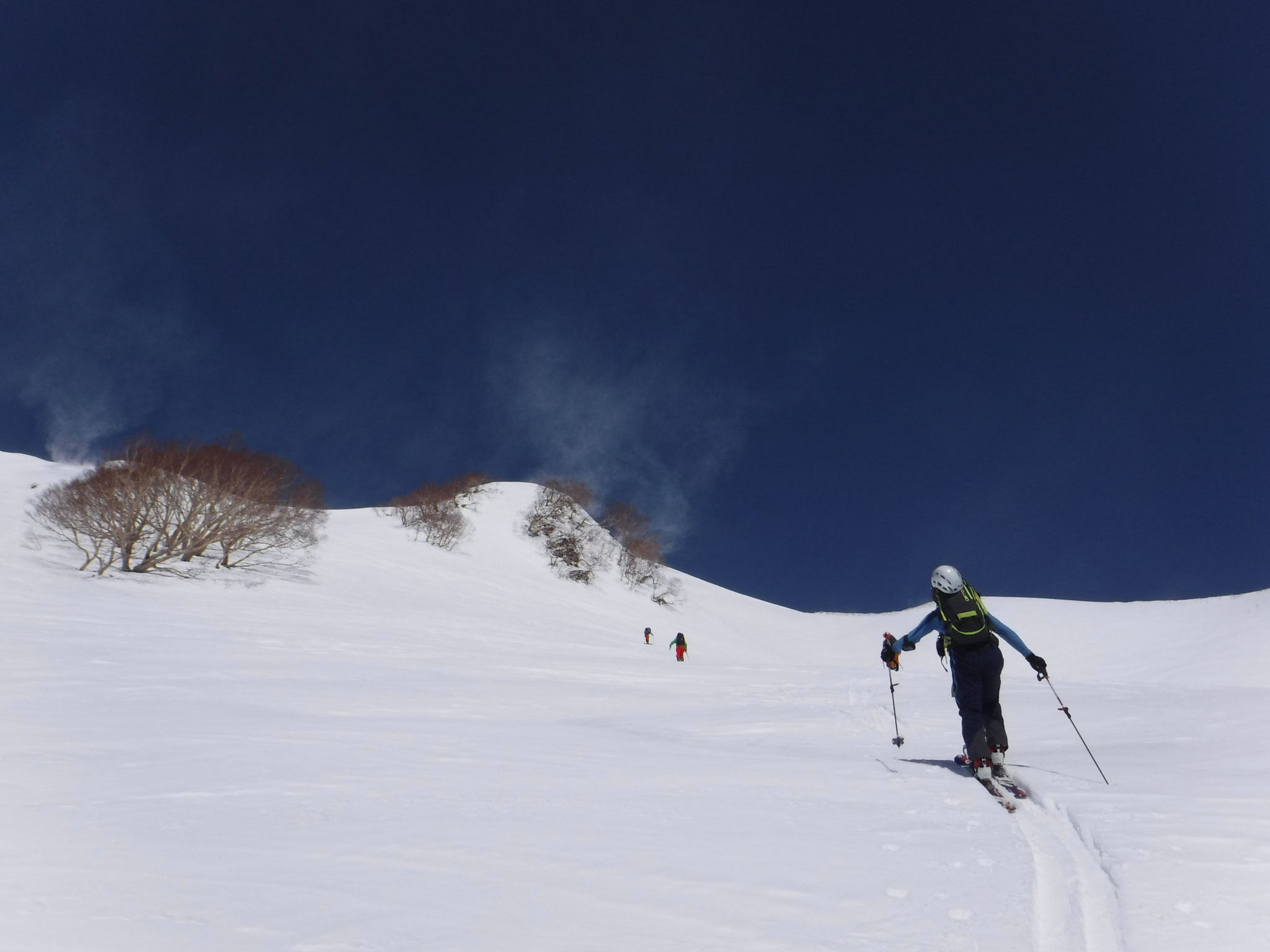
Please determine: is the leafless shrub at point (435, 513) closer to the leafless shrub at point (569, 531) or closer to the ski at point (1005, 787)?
the leafless shrub at point (569, 531)

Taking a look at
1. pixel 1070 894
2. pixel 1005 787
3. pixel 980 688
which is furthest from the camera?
pixel 980 688

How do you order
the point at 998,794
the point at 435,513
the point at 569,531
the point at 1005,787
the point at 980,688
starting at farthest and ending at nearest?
the point at 569,531
the point at 435,513
the point at 980,688
the point at 1005,787
the point at 998,794

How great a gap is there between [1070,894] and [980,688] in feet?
9.48

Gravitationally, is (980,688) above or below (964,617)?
below

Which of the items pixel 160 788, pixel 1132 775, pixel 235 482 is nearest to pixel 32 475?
pixel 235 482

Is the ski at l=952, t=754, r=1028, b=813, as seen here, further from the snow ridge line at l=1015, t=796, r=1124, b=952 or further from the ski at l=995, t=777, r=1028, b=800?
the snow ridge line at l=1015, t=796, r=1124, b=952

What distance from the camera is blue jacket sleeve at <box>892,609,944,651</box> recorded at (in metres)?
5.74

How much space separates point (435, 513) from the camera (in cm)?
3684

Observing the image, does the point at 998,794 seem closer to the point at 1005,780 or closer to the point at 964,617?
the point at 1005,780

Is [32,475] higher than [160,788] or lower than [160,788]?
higher

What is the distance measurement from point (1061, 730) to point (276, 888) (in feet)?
25.5

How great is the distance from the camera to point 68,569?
16484 mm

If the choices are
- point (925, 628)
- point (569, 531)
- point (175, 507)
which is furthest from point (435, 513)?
point (925, 628)

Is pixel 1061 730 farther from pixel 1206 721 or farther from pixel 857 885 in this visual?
pixel 857 885
